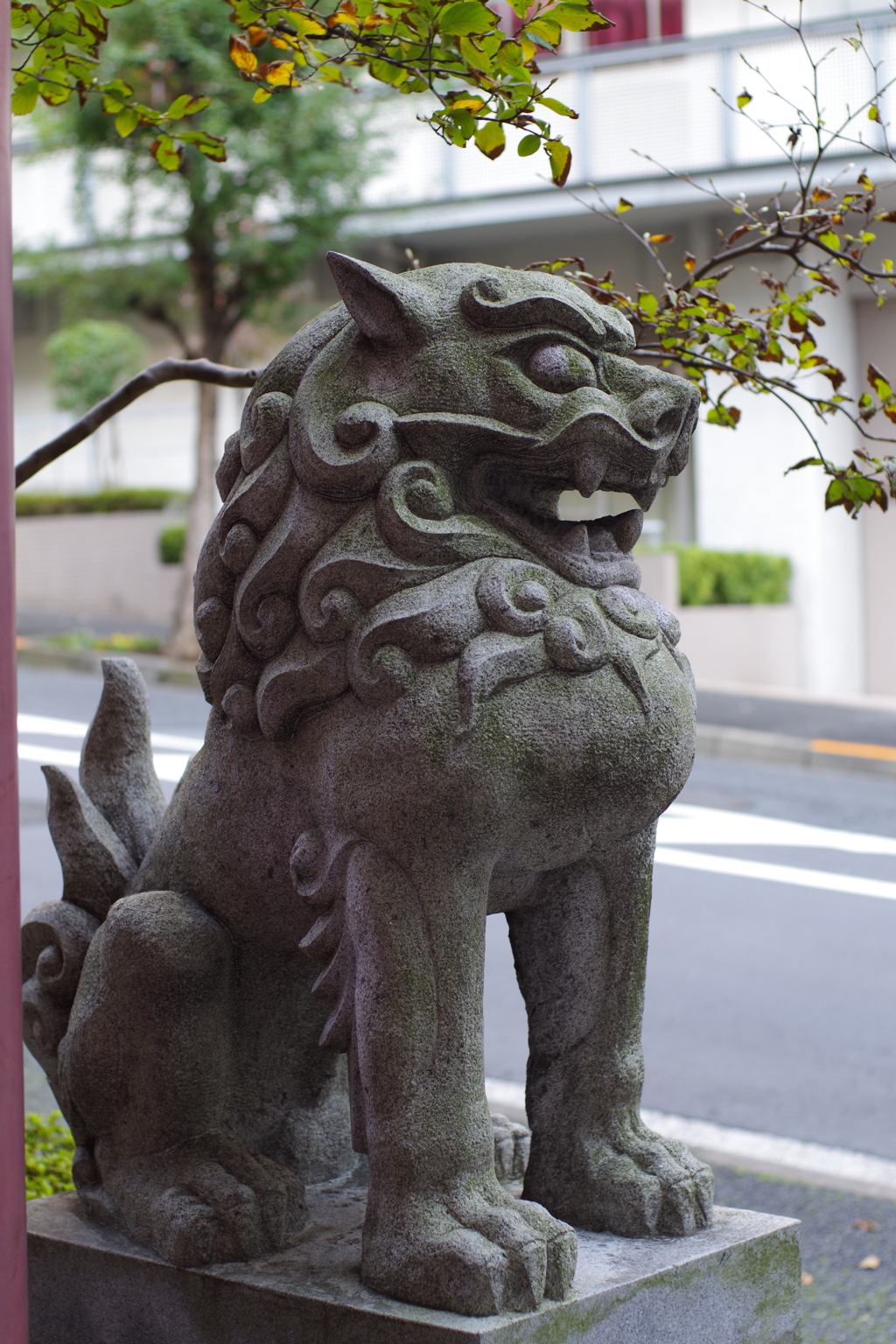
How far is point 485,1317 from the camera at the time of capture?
1.68m

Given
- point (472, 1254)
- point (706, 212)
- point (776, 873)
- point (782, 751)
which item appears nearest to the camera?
point (472, 1254)

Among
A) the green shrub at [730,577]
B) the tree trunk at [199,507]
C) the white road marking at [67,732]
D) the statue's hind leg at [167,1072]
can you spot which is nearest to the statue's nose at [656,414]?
the statue's hind leg at [167,1072]

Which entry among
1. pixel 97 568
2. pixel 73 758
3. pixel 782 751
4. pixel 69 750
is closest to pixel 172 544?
pixel 97 568

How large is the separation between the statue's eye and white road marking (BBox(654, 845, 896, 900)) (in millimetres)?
4896

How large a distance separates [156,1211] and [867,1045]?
363cm

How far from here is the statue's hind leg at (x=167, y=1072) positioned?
199 cm

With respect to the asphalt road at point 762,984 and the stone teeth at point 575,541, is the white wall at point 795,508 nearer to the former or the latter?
the asphalt road at point 762,984

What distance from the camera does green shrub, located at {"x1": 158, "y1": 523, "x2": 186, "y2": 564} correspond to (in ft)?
48.5

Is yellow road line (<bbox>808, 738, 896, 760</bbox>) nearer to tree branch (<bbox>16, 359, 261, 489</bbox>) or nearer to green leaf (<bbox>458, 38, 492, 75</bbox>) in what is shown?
tree branch (<bbox>16, 359, 261, 489</bbox>)

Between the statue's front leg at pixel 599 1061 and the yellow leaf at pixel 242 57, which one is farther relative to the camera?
the yellow leaf at pixel 242 57

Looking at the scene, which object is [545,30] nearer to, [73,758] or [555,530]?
[555,530]

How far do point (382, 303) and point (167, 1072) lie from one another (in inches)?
43.3

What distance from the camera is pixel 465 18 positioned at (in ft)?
6.93

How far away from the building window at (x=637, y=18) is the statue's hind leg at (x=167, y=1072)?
48.1 feet
